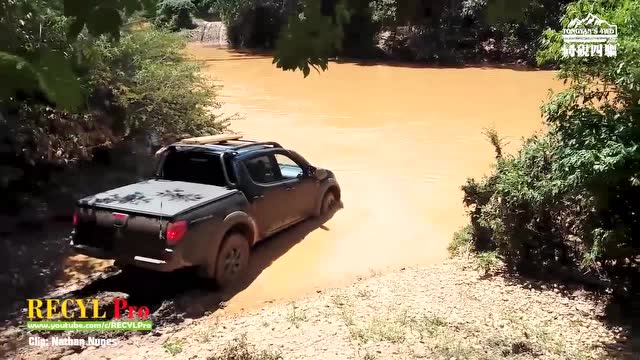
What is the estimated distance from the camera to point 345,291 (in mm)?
6387

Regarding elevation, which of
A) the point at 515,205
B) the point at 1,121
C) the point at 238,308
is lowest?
the point at 238,308

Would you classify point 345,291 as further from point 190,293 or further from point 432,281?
point 190,293

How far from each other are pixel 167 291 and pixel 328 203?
3083 millimetres

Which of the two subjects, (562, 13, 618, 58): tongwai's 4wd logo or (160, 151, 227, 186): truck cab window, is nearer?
(562, 13, 618, 58): tongwai's 4wd logo

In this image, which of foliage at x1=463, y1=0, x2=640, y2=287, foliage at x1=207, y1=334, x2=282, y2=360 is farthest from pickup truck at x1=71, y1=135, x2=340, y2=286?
foliage at x1=463, y1=0, x2=640, y2=287

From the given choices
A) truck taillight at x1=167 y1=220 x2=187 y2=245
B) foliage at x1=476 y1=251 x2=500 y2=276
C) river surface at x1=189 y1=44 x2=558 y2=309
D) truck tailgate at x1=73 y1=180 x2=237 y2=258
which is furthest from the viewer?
river surface at x1=189 y1=44 x2=558 y2=309

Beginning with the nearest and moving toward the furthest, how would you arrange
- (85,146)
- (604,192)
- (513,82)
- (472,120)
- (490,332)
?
(490,332)
(604,192)
(85,146)
(472,120)
(513,82)

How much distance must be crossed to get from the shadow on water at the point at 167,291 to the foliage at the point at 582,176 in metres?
3.01

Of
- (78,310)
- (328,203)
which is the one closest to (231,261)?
(78,310)

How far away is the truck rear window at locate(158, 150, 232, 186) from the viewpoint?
729 centimetres

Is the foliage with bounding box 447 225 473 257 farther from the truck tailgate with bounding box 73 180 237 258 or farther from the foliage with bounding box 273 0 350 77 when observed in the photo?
the foliage with bounding box 273 0 350 77

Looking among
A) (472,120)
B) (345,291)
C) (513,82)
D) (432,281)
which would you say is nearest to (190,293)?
(345,291)

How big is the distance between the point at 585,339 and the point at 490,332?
0.85 metres

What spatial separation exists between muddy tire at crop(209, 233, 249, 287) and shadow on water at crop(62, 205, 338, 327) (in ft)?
0.41
